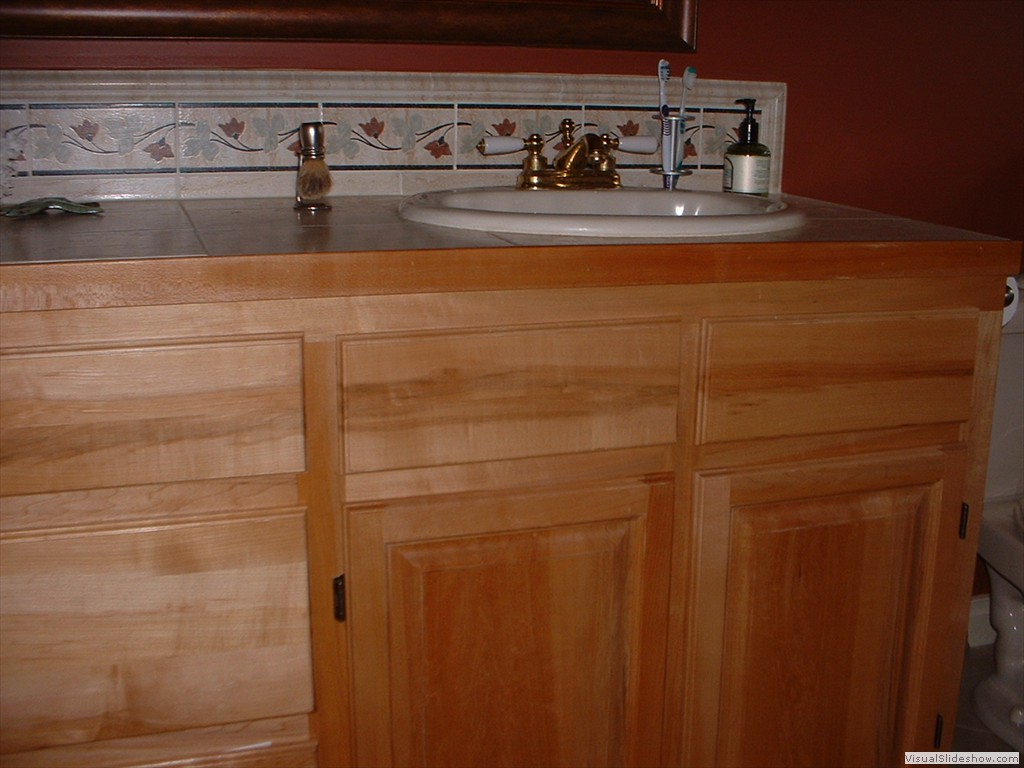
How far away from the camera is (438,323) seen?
946 mm

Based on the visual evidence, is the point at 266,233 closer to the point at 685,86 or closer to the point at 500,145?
the point at 500,145

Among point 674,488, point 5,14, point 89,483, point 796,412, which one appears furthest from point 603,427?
point 5,14

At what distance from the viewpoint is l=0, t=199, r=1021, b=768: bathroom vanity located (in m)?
0.90

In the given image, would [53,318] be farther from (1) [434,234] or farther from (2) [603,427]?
(2) [603,427]

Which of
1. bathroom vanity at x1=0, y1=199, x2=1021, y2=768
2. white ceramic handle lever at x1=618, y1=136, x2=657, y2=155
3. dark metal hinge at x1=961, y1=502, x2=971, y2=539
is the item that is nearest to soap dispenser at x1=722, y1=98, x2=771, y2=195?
white ceramic handle lever at x1=618, y1=136, x2=657, y2=155

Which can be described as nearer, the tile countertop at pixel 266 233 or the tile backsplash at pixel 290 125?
the tile countertop at pixel 266 233

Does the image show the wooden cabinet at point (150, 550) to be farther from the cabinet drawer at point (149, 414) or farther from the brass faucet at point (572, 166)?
the brass faucet at point (572, 166)

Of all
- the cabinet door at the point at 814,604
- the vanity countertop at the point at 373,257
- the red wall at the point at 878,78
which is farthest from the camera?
the red wall at the point at 878,78

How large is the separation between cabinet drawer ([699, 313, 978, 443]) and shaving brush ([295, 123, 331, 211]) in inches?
21.4

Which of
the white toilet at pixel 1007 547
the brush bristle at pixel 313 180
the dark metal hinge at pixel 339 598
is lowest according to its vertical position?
the white toilet at pixel 1007 547

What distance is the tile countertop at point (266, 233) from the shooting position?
915mm

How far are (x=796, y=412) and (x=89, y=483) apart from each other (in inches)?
28.5

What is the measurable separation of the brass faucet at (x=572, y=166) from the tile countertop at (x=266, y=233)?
208 mm

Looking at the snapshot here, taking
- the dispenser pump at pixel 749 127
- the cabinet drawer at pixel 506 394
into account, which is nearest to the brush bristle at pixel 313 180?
the cabinet drawer at pixel 506 394
